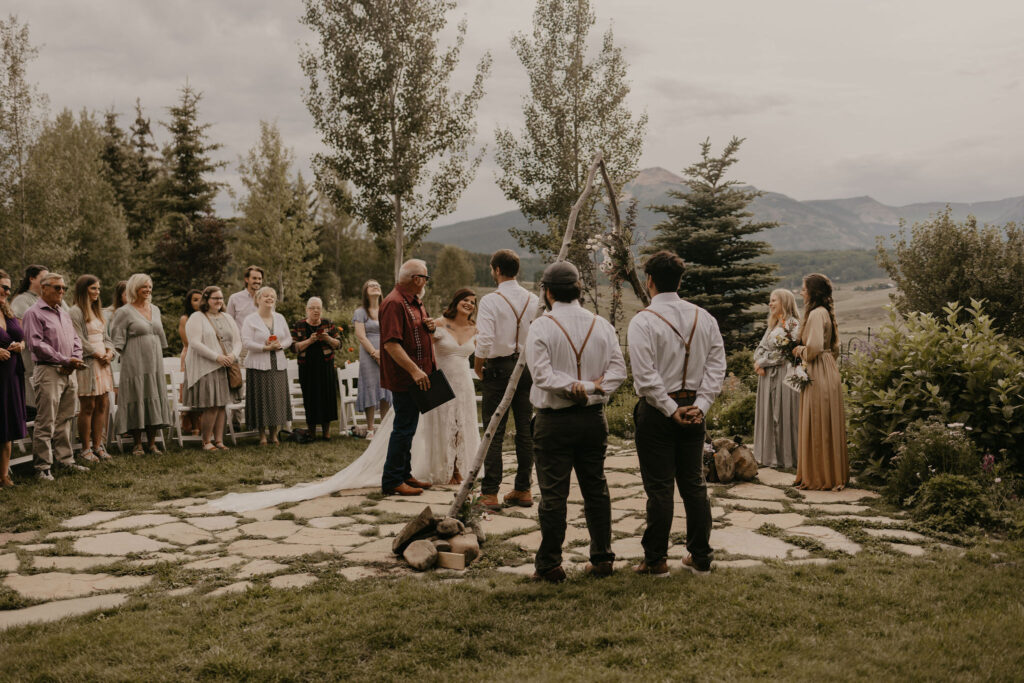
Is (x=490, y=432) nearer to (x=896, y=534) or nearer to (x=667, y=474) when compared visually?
(x=667, y=474)

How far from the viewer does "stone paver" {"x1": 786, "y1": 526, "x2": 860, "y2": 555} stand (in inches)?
200

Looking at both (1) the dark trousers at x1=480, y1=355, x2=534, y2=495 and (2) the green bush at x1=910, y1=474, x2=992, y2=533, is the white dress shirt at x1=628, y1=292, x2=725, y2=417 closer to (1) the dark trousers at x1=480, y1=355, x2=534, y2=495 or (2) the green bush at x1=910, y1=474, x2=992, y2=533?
(1) the dark trousers at x1=480, y1=355, x2=534, y2=495

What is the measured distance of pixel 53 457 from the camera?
8469mm

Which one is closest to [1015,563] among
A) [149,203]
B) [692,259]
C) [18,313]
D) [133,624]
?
[133,624]

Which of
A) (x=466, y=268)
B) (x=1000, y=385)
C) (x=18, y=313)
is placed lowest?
(x=1000, y=385)

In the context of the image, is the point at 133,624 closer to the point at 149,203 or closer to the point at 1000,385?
the point at 1000,385

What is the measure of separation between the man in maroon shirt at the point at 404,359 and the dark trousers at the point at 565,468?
8.07 feet

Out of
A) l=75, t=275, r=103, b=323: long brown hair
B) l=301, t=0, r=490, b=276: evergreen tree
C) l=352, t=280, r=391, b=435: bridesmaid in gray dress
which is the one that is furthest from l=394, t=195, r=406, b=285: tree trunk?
l=75, t=275, r=103, b=323: long brown hair

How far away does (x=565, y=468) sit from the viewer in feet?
14.1

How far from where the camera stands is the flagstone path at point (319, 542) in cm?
461

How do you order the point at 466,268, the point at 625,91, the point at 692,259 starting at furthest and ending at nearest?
the point at 466,268
the point at 625,91
the point at 692,259

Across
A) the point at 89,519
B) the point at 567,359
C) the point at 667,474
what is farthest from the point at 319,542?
the point at 667,474

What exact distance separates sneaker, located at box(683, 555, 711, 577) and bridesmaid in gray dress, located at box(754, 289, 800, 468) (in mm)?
3849

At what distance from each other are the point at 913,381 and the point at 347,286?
50778 millimetres
